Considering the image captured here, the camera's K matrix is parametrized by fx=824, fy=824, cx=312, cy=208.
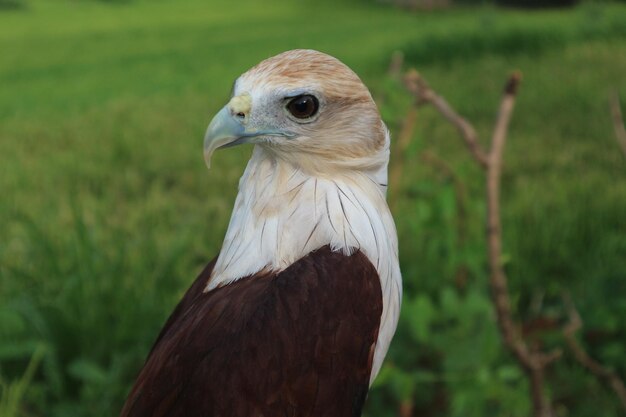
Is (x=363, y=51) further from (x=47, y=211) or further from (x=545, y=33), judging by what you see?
(x=47, y=211)

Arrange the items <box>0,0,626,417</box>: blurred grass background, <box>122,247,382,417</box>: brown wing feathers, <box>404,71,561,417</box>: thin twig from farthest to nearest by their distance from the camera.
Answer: <box>0,0,626,417</box>: blurred grass background
<box>404,71,561,417</box>: thin twig
<box>122,247,382,417</box>: brown wing feathers

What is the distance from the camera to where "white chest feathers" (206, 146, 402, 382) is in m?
1.55

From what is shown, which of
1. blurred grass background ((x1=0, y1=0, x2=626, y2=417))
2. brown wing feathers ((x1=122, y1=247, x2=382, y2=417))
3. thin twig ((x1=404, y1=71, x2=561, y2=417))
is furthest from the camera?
blurred grass background ((x1=0, y1=0, x2=626, y2=417))

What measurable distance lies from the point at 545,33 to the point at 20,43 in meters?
6.07

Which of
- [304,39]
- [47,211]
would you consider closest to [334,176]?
[47,211]

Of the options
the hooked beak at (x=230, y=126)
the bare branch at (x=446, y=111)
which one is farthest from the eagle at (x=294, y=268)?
the bare branch at (x=446, y=111)

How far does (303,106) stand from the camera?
1.55 m

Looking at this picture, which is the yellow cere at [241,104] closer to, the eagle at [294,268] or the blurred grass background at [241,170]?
the eagle at [294,268]

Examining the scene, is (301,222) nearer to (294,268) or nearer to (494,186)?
(294,268)

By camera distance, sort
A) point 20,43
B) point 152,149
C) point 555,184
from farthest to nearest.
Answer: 1. point 20,43
2. point 152,149
3. point 555,184

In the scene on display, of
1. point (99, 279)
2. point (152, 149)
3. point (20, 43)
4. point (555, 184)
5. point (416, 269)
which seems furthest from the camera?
point (20, 43)

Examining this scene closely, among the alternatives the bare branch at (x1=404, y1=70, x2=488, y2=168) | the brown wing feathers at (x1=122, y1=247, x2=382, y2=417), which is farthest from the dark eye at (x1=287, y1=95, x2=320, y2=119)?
the bare branch at (x1=404, y1=70, x2=488, y2=168)

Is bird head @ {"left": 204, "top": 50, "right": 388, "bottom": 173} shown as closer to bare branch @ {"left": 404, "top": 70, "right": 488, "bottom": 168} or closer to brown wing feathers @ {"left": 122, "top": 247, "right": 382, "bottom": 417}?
brown wing feathers @ {"left": 122, "top": 247, "right": 382, "bottom": 417}

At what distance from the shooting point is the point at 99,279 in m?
3.09
